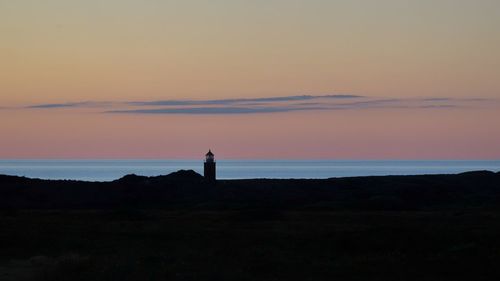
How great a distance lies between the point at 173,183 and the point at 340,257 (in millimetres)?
59841

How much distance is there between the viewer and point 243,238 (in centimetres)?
4169

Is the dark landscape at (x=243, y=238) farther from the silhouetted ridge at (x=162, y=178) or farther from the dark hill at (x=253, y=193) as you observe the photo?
the silhouetted ridge at (x=162, y=178)

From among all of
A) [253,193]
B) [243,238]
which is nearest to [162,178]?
[253,193]

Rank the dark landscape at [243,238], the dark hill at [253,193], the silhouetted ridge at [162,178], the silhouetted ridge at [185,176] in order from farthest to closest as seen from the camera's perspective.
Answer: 1. the silhouetted ridge at [185,176]
2. the silhouetted ridge at [162,178]
3. the dark hill at [253,193]
4. the dark landscape at [243,238]

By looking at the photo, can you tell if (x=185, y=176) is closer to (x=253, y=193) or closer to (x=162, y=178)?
(x=162, y=178)

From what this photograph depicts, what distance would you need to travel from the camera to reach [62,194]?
276 feet

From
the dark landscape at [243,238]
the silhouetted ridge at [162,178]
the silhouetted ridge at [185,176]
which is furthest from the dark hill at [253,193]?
the dark landscape at [243,238]

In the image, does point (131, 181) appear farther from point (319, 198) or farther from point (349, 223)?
point (349, 223)

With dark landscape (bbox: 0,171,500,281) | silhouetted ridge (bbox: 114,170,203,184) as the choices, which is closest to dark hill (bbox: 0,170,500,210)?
silhouetted ridge (bbox: 114,170,203,184)

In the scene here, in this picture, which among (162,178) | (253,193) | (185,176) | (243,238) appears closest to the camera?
(243,238)

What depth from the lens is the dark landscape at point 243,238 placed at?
28422 millimetres

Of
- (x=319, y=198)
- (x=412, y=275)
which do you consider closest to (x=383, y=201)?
(x=319, y=198)

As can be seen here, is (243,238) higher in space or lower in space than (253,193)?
lower

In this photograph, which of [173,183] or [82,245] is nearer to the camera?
[82,245]
